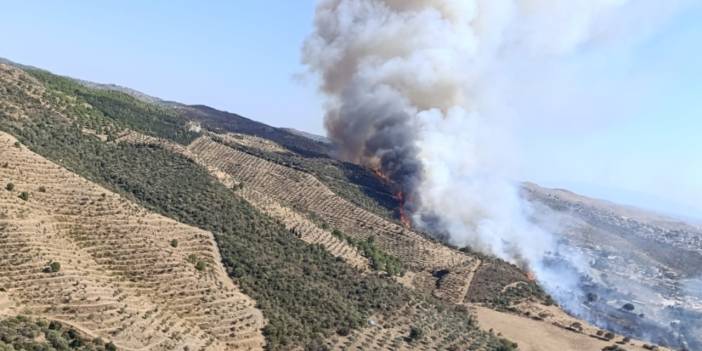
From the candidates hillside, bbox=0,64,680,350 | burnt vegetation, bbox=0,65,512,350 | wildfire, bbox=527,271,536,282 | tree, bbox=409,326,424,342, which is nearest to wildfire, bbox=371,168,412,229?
hillside, bbox=0,64,680,350

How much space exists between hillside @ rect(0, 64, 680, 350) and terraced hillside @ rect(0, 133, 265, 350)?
108 mm

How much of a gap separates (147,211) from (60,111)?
1178 inches

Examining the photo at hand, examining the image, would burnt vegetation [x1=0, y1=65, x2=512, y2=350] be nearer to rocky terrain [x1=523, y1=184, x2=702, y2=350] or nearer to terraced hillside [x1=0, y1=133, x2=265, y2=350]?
terraced hillside [x1=0, y1=133, x2=265, y2=350]

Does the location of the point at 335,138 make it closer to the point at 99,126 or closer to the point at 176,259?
the point at 99,126

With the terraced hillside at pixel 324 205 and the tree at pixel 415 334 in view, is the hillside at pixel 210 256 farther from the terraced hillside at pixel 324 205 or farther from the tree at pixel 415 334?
the terraced hillside at pixel 324 205

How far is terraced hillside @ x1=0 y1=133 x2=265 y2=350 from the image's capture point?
3431 cm

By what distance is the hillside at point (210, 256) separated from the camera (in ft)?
120

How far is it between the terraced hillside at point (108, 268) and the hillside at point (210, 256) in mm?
108

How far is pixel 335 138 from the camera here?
122 meters

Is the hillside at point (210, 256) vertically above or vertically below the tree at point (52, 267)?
above

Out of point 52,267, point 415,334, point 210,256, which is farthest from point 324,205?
point 52,267

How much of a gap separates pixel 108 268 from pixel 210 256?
30.4 ft

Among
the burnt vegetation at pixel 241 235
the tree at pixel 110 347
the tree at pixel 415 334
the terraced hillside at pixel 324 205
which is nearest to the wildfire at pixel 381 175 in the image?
the terraced hillside at pixel 324 205

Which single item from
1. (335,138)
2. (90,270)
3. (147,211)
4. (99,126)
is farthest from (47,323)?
(335,138)
